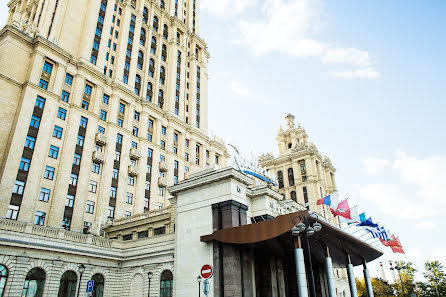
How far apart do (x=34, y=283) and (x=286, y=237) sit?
22.7 metres

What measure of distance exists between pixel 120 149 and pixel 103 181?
6.70m

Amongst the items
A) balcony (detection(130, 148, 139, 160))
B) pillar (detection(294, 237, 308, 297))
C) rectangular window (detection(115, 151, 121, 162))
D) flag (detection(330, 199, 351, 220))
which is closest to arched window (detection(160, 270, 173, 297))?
pillar (detection(294, 237, 308, 297))

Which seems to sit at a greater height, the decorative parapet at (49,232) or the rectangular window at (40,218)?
the rectangular window at (40,218)

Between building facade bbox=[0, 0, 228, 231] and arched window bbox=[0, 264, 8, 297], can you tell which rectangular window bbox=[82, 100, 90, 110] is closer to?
building facade bbox=[0, 0, 228, 231]

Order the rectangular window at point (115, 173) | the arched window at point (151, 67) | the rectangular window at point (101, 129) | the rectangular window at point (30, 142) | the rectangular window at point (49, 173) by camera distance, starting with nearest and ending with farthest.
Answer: the rectangular window at point (30, 142) < the rectangular window at point (49, 173) < the rectangular window at point (115, 173) < the rectangular window at point (101, 129) < the arched window at point (151, 67)

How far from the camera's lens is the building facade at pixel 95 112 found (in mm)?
41906

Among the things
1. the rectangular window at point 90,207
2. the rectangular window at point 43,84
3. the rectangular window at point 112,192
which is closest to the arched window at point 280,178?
the rectangular window at point 112,192

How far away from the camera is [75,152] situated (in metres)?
47.1

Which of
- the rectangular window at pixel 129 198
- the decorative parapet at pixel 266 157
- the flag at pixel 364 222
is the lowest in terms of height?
the flag at pixel 364 222

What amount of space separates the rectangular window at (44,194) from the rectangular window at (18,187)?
2.41 meters

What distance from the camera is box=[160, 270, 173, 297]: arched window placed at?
32.9 metres

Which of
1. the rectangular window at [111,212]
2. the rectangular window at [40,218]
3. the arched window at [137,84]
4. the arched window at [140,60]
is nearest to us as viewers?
the rectangular window at [40,218]

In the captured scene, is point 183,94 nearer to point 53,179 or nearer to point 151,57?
point 151,57

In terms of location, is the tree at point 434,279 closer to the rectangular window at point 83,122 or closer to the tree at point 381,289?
the tree at point 381,289
